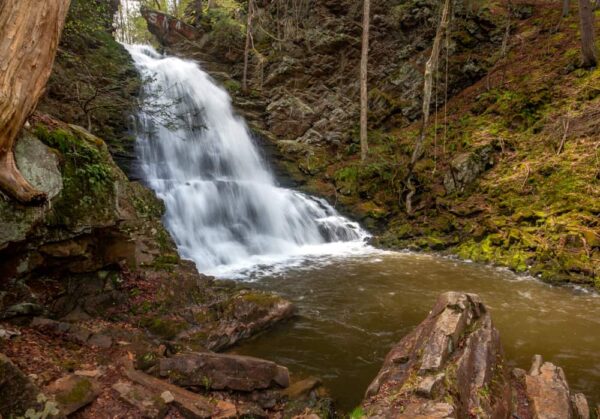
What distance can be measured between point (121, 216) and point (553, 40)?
19.6 m

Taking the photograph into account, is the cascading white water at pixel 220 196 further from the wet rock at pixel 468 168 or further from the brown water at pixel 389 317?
the wet rock at pixel 468 168

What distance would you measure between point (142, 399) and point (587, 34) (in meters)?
16.7

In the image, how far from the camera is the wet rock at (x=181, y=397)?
3.46 m

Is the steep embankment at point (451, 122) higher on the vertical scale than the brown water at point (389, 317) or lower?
higher

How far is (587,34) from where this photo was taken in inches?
506

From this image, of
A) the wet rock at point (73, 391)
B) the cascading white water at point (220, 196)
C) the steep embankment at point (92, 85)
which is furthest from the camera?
the cascading white water at point (220, 196)

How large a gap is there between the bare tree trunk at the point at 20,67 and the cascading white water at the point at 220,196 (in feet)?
17.3

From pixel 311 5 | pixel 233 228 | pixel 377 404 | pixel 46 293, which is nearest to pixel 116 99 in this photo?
pixel 233 228

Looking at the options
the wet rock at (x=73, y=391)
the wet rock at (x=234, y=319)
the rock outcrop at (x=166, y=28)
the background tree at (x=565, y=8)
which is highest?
the rock outcrop at (x=166, y=28)

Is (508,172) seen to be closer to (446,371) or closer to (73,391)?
(446,371)

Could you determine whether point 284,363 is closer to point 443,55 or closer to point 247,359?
point 247,359

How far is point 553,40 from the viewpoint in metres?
16.8

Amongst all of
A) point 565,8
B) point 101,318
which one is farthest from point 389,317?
point 565,8

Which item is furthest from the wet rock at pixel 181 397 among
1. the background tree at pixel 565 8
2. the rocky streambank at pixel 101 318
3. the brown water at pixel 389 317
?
the background tree at pixel 565 8
